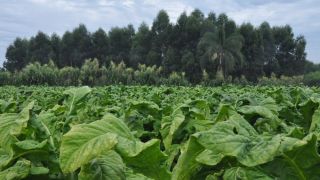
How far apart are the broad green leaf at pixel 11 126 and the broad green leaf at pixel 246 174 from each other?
2.02 ft

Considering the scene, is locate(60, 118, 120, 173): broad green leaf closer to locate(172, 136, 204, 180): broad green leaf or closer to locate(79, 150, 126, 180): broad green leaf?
locate(79, 150, 126, 180): broad green leaf

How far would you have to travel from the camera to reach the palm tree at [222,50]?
211 feet

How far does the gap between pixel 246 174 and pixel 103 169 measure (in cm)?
30

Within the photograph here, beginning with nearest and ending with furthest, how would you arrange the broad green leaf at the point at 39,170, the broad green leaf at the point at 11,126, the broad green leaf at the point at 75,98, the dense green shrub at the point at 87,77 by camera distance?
the broad green leaf at the point at 39,170
the broad green leaf at the point at 11,126
the broad green leaf at the point at 75,98
the dense green shrub at the point at 87,77

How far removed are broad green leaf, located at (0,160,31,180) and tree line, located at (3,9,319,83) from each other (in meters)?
58.5

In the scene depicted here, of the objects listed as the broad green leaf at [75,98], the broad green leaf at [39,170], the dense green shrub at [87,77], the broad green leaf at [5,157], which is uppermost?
the broad green leaf at [39,170]

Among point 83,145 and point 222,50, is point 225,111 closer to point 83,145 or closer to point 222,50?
point 83,145

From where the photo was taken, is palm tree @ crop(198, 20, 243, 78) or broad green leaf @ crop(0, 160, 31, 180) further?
palm tree @ crop(198, 20, 243, 78)

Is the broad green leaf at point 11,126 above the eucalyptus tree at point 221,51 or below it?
above

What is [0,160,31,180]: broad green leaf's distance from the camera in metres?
1.16

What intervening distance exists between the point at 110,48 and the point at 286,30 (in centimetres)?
2690

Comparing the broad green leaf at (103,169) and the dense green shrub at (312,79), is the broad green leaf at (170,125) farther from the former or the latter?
the dense green shrub at (312,79)

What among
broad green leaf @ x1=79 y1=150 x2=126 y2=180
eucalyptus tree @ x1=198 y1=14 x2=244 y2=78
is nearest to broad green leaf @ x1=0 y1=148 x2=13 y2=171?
broad green leaf @ x1=79 y1=150 x2=126 y2=180

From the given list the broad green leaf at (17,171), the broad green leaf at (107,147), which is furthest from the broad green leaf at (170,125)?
the broad green leaf at (17,171)
